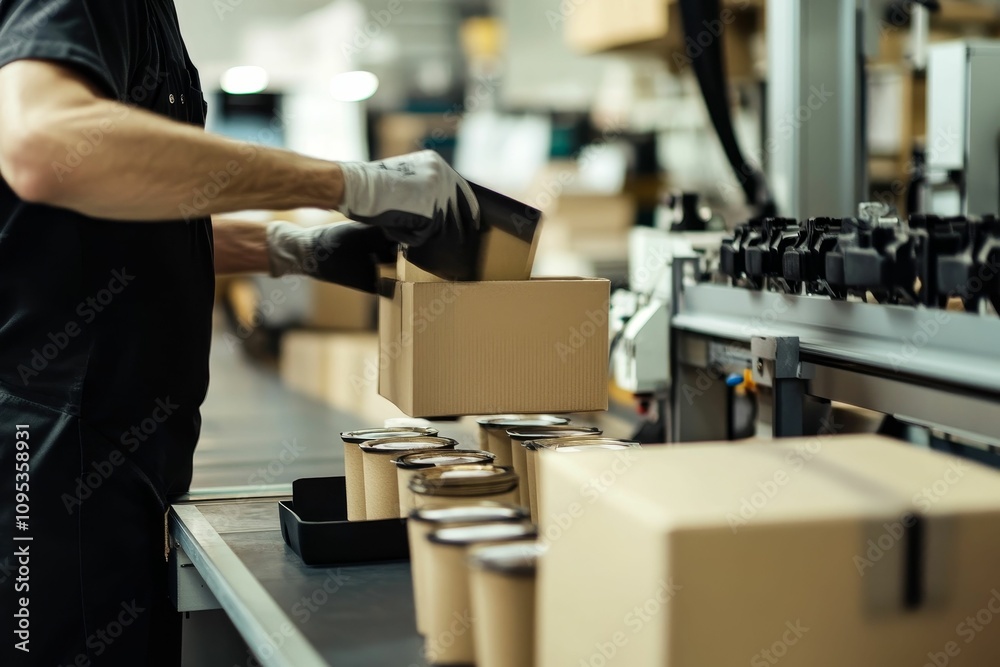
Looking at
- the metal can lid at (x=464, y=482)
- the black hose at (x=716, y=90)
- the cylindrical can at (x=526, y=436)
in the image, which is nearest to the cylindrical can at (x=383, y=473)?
the cylindrical can at (x=526, y=436)

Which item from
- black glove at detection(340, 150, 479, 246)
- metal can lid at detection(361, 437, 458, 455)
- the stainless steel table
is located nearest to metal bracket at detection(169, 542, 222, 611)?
the stainless steel table

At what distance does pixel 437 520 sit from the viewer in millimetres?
1147

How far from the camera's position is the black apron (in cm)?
172

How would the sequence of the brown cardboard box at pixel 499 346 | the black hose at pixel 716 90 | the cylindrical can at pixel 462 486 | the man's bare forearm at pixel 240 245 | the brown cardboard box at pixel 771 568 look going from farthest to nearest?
1. the black hose at pixel 716 90
2. the man's bare forearm at pixel 240 245
3. the brown cardboard box at pixel 499 346
4. the cylindrical can at pixel 462 486
5. the brown cardboard box at pixel 771 568

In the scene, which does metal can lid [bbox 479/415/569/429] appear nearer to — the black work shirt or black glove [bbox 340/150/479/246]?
black glove [bbox 340/150/479/246]

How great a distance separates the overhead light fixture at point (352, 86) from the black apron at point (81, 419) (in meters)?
5.17

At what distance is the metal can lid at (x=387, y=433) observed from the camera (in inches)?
66.2

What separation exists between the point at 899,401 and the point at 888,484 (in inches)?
21.2

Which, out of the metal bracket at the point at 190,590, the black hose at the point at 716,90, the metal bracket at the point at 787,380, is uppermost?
the black hose at the point at 716,90

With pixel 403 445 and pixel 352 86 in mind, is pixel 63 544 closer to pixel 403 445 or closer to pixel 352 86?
pixel 403 445

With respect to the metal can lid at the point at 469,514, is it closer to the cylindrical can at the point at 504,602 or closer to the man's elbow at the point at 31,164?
the cylindrical can at the point at 504,602

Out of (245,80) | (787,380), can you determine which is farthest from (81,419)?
(245,80)

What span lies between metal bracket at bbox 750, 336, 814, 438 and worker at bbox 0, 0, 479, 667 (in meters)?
0.53

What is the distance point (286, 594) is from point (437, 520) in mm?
380
